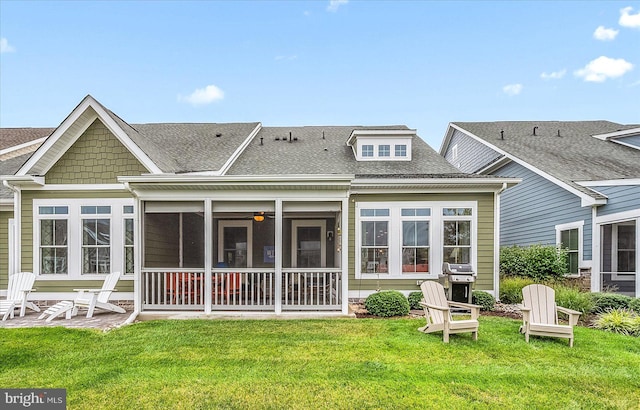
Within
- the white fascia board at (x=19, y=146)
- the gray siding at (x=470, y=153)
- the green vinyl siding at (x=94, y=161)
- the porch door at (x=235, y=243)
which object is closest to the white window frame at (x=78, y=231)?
the green vinyl siding at (x=94, y=161)

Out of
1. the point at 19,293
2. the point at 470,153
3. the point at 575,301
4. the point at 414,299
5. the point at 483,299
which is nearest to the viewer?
the point at 575,301

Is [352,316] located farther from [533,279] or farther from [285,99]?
[285,99]

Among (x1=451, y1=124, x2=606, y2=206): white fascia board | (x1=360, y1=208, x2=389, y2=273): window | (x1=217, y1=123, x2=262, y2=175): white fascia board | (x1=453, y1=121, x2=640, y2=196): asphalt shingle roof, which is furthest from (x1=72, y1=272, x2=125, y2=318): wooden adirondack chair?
(x1=453, y1=121, x2=640, y2=196): asphalt shingle roof

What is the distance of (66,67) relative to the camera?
1719 centimetres

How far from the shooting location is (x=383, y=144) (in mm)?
11797

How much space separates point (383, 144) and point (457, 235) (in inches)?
140

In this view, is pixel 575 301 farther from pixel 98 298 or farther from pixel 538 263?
pixel 98 298

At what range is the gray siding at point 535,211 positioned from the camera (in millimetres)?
10609

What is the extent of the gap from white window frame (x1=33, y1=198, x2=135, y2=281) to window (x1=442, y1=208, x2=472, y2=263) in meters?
7.32

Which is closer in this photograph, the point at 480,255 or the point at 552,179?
the point at 480,255

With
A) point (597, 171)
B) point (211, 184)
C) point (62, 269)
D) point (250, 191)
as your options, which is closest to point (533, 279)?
point (597, 171)

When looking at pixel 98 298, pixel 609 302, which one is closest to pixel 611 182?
pixel 609 302

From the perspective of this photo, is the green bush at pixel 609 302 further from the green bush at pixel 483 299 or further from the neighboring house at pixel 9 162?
the neighboring house at pixel 9 162

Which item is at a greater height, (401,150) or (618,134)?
(618,134)
